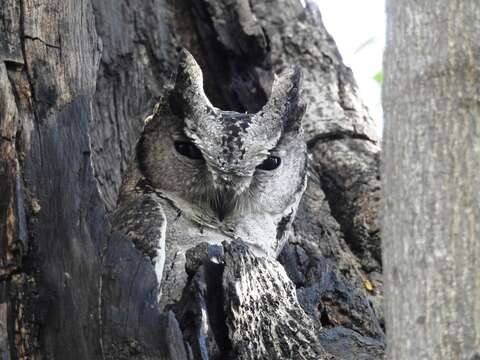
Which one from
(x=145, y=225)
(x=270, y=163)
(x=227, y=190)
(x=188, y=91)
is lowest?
(x=145, y=225)

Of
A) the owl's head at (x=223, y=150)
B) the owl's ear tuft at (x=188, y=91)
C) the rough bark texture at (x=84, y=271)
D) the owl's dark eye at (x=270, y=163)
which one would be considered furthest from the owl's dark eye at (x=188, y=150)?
the rough bark texture at (x=84, y=271)

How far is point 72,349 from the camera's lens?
252cm

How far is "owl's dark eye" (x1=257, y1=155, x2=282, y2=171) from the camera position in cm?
342

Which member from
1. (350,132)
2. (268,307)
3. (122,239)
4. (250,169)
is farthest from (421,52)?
(350,132)

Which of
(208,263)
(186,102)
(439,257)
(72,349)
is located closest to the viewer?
(439,257)

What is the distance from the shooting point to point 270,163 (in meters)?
3.44

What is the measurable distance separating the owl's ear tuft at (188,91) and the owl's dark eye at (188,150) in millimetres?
107

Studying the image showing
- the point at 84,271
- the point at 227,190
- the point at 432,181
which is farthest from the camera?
the point at 227,190

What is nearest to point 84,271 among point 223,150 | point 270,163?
point 223,150

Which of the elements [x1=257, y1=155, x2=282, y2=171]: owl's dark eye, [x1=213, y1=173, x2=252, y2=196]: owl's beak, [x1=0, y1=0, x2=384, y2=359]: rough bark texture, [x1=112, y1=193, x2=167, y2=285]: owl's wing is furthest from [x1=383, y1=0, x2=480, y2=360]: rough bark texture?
[x1=257, y1=155, x2=282, y2=171]: owl's dark eye

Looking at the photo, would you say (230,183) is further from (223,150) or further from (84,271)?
(84,271)

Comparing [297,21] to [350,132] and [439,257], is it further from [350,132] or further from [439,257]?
[439,257]

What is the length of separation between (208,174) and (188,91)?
30 cm

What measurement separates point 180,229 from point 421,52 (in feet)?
6.21
